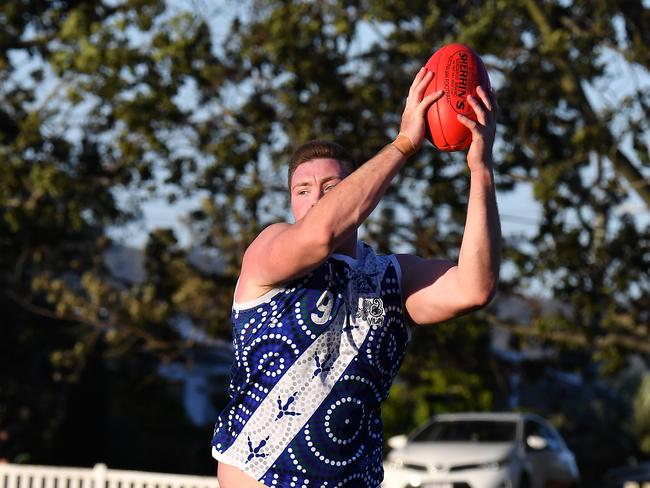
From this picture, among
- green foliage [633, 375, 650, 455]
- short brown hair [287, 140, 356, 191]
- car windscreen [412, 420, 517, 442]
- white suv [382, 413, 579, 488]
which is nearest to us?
short brown hair [287, 140, 356, 191]

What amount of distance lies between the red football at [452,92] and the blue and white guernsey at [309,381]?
0.49 metres

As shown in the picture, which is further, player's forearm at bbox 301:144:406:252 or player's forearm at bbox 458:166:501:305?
player's forearm at bbox 458:166:501:305

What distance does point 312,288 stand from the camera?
Result: 10.0 ft

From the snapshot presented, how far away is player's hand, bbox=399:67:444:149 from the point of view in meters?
2.94

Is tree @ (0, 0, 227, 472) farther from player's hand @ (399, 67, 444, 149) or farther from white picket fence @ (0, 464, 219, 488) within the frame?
player's hand @ (399, 67, 444, 149)

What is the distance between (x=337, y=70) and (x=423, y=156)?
5.75 ft

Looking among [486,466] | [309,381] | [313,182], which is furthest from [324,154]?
[486,466]

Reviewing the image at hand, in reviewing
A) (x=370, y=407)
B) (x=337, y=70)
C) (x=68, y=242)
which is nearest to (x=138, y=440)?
(x=68, y=242)

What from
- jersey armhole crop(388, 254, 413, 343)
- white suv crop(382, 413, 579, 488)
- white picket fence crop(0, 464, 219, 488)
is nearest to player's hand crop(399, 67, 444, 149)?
jersey armhole crop(388, 254, 413, 343)

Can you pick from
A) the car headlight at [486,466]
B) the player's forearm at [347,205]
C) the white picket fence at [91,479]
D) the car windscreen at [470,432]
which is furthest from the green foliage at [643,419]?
the player's forearm at [347,205]

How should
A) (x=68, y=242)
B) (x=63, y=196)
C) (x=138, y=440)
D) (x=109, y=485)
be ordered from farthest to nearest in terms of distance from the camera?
(x=138, y=440)
(x=68, y=242)
(x=63, y=196)
(x=109, y=485)

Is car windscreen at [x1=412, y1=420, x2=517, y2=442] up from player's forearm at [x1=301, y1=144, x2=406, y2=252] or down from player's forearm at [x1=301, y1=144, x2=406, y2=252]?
down

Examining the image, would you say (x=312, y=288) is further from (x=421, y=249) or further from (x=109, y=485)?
(x=421, y=249)

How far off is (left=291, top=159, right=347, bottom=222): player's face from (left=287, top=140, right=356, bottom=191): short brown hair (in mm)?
23
